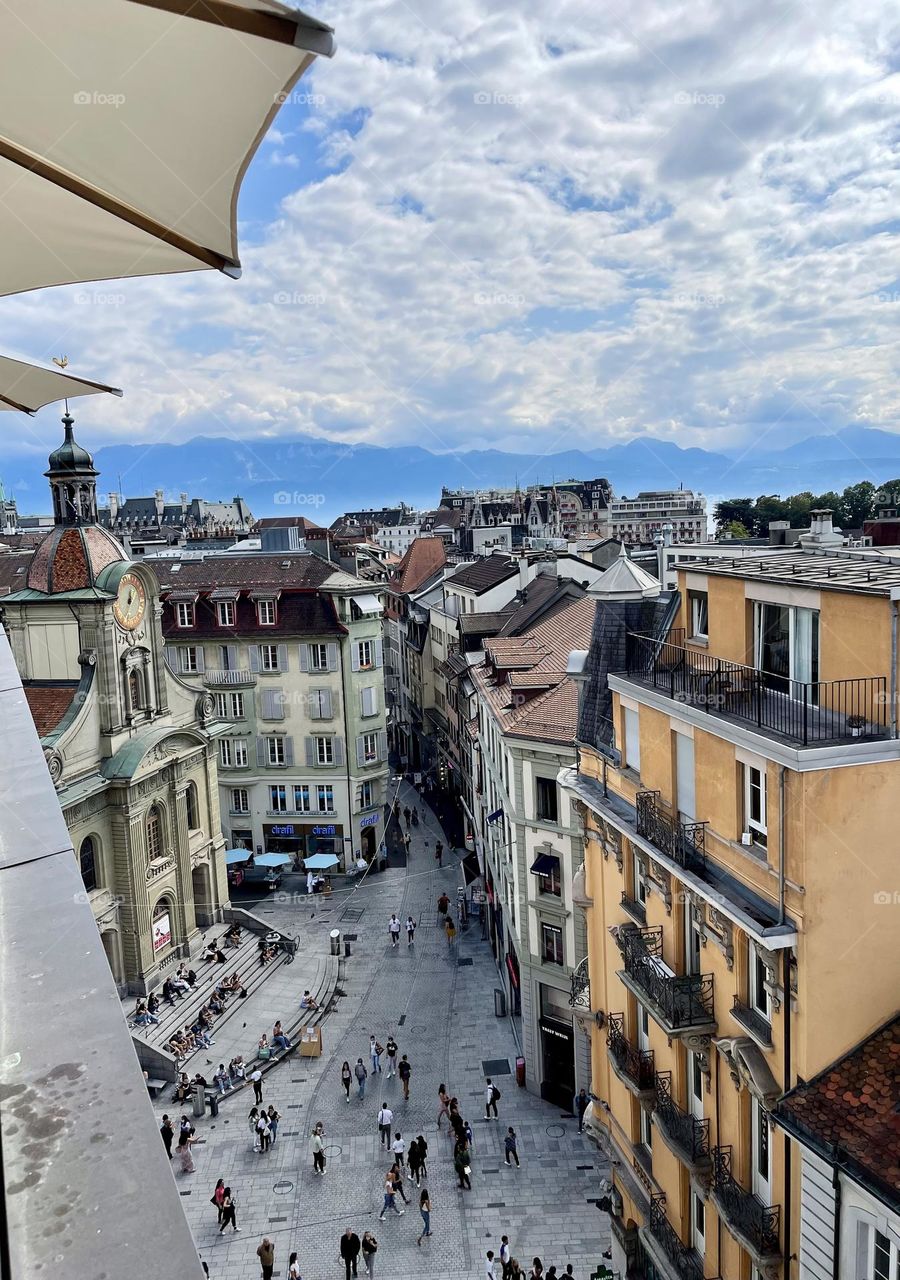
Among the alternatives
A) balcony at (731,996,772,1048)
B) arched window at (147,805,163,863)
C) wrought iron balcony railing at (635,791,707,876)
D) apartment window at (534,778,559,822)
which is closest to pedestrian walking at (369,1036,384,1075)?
apartment window at (534,778,559,822)

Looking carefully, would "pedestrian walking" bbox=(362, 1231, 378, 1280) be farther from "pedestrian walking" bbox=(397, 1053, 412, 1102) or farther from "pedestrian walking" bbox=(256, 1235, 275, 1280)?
"pedestrian walking" bbox=(397, 1053, 412, 1102)

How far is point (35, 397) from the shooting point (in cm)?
1138

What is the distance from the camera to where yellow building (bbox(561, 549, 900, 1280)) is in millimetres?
13625

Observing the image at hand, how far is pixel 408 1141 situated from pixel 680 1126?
52.4 ft

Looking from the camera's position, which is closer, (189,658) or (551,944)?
(551,944)

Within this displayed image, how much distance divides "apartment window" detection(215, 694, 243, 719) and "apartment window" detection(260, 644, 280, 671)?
7.27ft

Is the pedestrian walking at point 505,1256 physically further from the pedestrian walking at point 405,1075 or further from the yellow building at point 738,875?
the pedestrian walking at point 405,1075

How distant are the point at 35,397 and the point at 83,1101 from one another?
34.0 feet

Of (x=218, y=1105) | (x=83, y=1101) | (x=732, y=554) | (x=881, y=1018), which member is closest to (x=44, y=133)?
(x=83, y=1101)

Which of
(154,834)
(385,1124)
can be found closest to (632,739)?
(385,1124)

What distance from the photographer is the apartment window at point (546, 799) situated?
102ft

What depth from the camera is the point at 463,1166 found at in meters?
28.0

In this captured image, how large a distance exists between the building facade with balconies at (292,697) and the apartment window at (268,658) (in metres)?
0.06

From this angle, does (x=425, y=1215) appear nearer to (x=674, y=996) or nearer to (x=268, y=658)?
(x=674, y=996)
